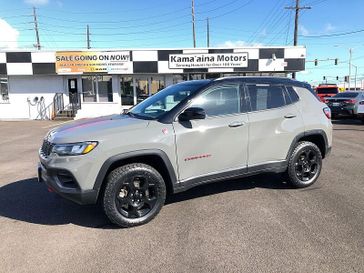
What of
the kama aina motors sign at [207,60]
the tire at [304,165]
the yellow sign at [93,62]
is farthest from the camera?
the kama aina motors sign at [207,60]

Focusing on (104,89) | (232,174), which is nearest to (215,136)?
(232,174)

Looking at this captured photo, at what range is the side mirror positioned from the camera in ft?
13.4

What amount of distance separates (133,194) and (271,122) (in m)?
2.22

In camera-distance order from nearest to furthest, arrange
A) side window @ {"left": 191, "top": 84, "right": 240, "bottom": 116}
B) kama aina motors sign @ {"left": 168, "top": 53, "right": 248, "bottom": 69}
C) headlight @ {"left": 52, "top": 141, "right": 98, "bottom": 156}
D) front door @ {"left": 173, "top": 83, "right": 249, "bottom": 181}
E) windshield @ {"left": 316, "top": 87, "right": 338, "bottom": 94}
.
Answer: headlight @ {"left": 52, "top": 141, "right": 98, "bottom": 156}, front door @ {"left": 173, "top": 83, "right": 249, "bottom": 181}, side window @ {"left": 191, "top": 84, "right": 240, "bottom": 116}, kama aina motors sign @ {"left": 168, "top": 53, "right": 248, "bottom": 69}, windshield @ {"left": 316, "top": 87, "right": 338, "bottom": 94}

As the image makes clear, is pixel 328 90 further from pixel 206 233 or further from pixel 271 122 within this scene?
pixel 206 233

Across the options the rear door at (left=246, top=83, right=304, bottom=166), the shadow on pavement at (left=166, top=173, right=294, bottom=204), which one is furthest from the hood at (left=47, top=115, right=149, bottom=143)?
the rear door at (left=246, top=83, right=304, bottom=166)

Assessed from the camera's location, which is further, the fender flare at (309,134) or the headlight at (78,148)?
the fender flare at (309,134)

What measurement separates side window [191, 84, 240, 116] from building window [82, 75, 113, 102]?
1723cm

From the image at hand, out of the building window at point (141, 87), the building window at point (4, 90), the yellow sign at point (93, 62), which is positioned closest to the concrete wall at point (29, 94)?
the building window at point (4, 90)

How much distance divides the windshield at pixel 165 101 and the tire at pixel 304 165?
184 centimetres

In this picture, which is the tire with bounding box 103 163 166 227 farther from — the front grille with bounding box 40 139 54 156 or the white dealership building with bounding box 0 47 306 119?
the white dealership building with bounding box 0 47 306 119

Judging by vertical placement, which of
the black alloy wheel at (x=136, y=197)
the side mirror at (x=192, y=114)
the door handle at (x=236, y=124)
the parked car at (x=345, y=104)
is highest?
the side mirror at (x=192, y=114)

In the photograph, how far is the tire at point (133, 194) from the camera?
3.88 meters

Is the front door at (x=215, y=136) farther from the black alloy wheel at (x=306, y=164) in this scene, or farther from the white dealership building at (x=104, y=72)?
the white dealership building at (x=104, y=72)
